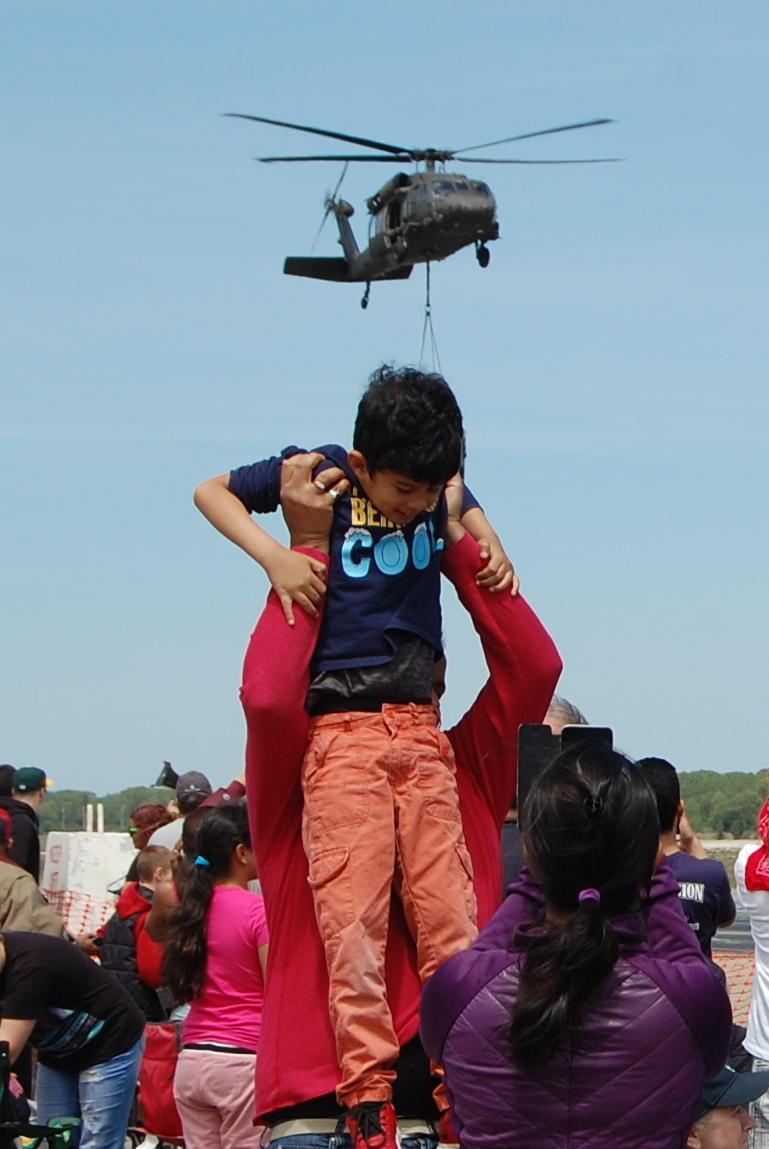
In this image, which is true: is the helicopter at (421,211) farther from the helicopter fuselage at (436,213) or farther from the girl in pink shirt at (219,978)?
the girl in pink shirt at (219,978)

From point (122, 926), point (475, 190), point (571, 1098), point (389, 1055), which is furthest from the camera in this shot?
point (475, 190)

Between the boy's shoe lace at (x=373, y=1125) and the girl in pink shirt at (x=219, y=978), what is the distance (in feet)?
10.3

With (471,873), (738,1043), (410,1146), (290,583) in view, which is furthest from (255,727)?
(738,1043)

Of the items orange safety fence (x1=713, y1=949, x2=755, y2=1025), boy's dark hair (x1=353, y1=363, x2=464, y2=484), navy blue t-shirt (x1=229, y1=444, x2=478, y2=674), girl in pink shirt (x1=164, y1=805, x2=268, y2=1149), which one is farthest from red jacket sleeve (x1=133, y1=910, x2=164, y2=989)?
orange safety fence (x1=713, y1=949, x2=755, y2=1025)

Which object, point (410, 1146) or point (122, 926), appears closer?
point (410, 1146)

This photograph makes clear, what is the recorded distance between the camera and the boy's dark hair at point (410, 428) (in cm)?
333

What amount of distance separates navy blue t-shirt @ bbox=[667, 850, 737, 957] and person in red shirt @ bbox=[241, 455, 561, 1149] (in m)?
2.20

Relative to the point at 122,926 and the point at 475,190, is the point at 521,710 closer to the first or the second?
the point at 122,926

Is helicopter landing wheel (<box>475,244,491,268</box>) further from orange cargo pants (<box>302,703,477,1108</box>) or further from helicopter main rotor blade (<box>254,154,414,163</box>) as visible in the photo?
orange cargo pants (<box>302,703,477,1108</box>)

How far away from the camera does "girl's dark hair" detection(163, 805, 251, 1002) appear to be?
6332 mm

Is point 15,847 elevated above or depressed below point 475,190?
below

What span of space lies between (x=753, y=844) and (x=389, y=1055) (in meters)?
4.12

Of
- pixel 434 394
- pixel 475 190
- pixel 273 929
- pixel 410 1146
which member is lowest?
pixel 410 1146

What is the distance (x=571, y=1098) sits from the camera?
277cm
